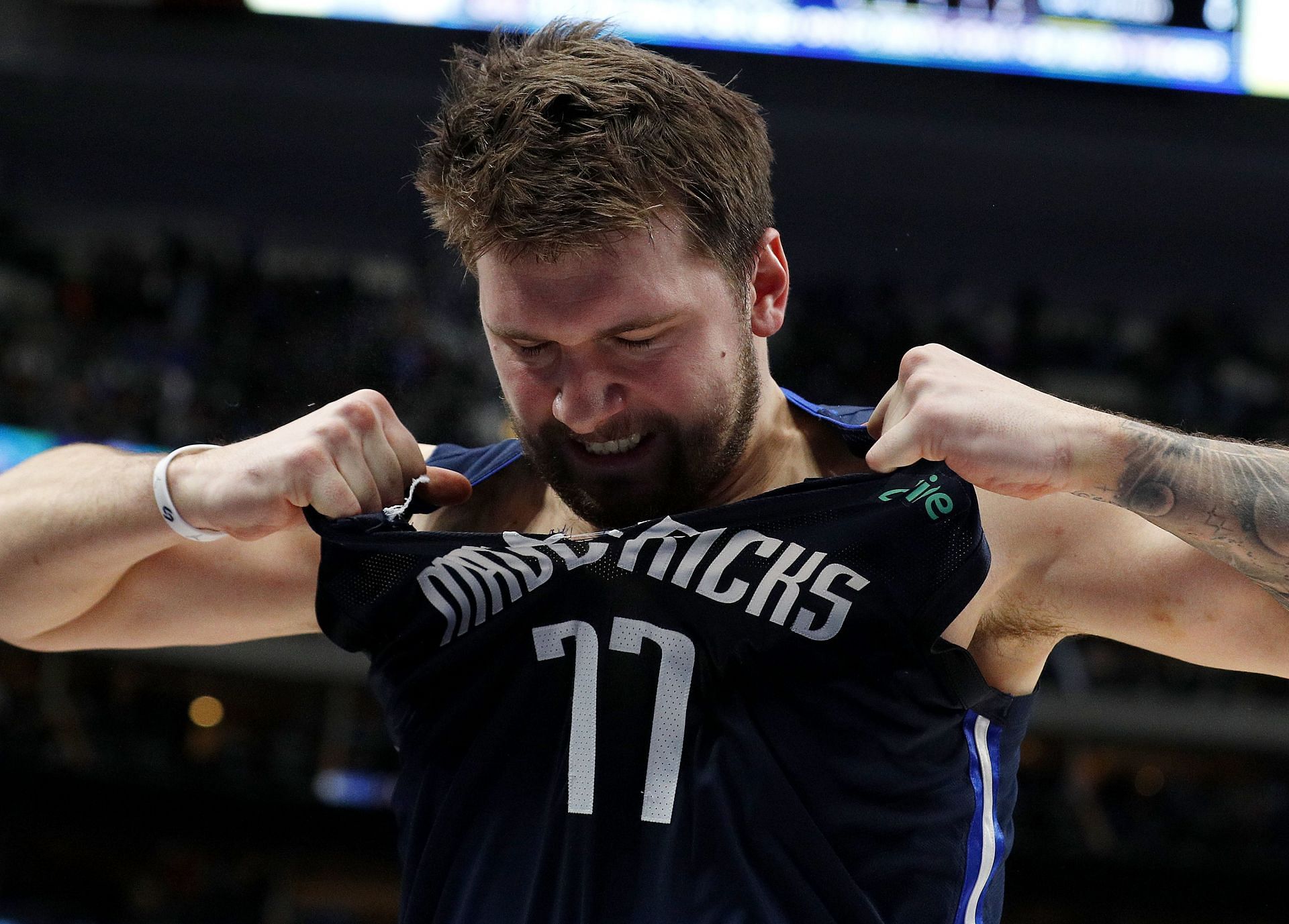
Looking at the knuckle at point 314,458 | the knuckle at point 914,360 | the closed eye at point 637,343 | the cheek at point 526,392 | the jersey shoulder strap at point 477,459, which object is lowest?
the jersey shoulder strap at point 477,459

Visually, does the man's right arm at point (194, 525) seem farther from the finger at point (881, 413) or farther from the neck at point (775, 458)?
the finger at point (881, 413)

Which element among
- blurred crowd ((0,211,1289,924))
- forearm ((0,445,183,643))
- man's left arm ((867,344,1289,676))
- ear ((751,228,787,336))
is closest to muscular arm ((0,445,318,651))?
forearm ((0,445,183,643))

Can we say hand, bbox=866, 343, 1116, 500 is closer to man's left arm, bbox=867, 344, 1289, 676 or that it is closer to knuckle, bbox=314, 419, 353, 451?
man's left arm, bbox=867, 344, 1289, 676

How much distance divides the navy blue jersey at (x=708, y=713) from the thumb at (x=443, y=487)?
110 mm

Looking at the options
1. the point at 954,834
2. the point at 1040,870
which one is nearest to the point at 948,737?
the point at 954,834

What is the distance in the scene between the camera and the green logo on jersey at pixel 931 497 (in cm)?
149

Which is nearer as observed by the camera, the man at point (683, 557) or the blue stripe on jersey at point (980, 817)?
the man at point (683, 557)

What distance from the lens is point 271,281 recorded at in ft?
29.4

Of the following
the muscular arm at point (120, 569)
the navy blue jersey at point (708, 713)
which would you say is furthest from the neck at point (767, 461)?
the muscular arm at point (120, 569)

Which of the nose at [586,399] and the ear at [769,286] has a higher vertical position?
the ear at [769,286]

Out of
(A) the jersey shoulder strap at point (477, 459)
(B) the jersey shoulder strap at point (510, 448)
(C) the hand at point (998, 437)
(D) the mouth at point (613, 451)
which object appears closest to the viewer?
(C) the hand at point (998, 437)

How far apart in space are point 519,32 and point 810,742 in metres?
1.24

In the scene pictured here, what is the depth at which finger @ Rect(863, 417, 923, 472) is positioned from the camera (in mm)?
1423

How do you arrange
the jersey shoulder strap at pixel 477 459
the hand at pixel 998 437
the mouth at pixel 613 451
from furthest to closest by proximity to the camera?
the jersey shoulder strap at pixel 477 459 → the mouth at pixel 613 451 → the hand at pixel 998 437
